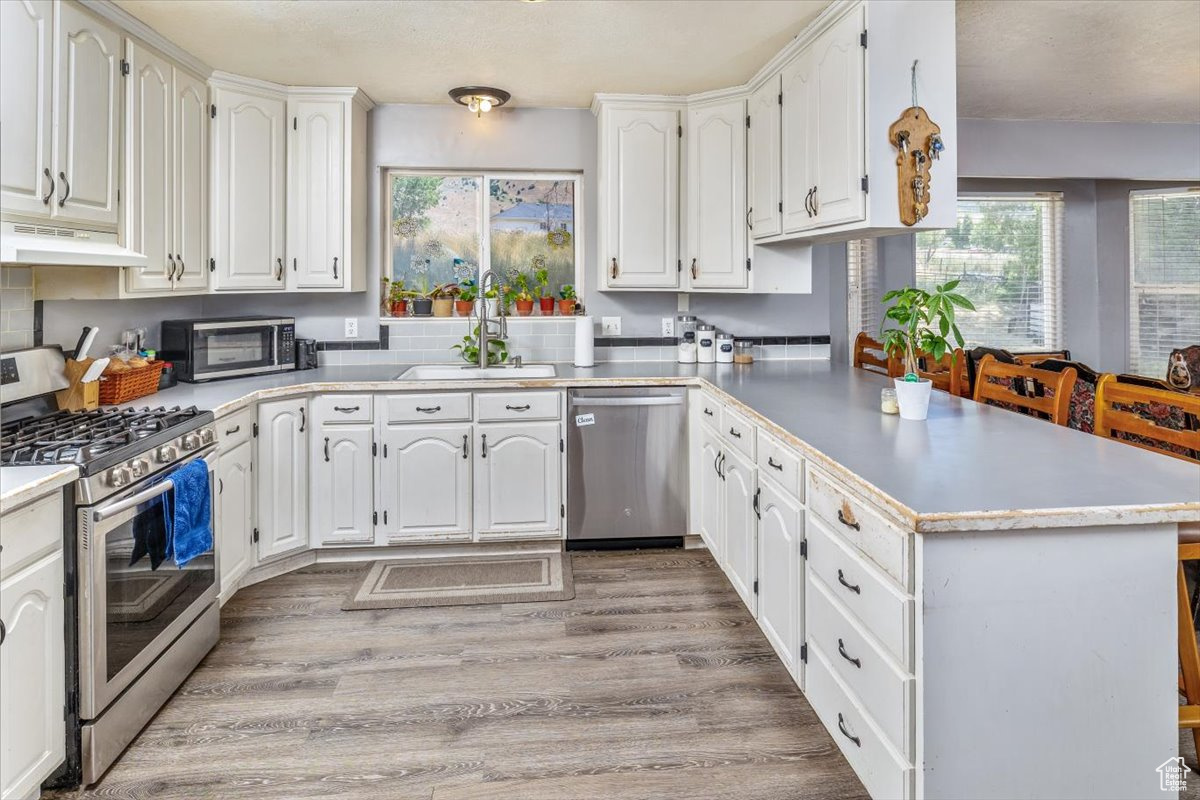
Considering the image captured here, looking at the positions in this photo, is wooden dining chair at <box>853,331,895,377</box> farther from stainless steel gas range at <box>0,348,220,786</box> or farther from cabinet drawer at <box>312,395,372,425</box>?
stainless steel gas range at <box>0,348,220,786</box>

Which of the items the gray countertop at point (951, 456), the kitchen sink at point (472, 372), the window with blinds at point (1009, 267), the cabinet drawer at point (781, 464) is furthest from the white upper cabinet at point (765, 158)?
the window with blinds at point (1009, 267)

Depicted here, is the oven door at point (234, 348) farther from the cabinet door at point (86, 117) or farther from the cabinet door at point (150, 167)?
the cabinet door at point (86, 117)

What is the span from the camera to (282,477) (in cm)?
337

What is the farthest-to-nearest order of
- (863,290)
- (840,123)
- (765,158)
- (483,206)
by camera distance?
(863,290)
(483,206)
(765,158)
(840,123)

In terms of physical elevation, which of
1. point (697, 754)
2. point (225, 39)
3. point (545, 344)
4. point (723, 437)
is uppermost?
point (225, 39)

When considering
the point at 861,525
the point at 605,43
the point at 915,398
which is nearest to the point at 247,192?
the point at 605,43

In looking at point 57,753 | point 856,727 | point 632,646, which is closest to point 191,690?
point 57,753

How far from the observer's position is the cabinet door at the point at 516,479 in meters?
3.56

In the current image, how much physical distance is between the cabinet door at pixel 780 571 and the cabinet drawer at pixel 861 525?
0.17 meters

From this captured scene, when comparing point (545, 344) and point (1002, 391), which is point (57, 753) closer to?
point (545, 344)

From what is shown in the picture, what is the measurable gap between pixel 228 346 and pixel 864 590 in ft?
9.92

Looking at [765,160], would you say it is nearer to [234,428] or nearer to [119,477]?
[234,428]

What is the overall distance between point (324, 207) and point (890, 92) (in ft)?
8.74

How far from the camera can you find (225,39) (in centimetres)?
308
